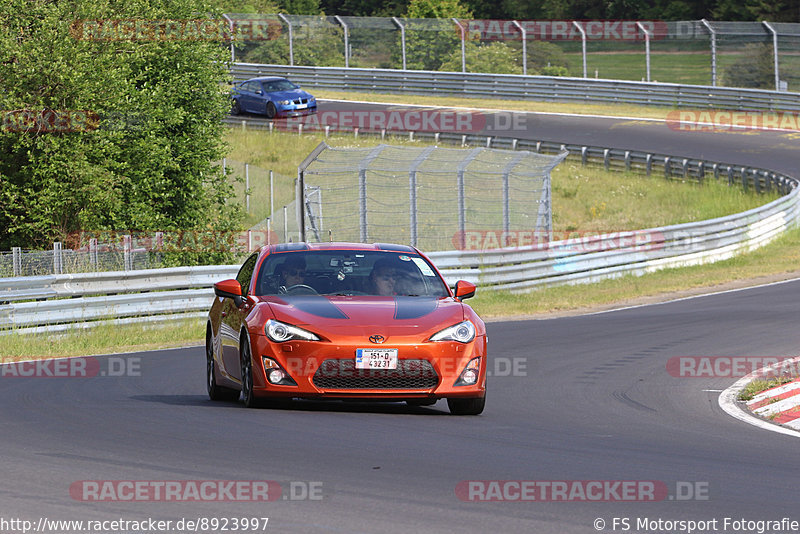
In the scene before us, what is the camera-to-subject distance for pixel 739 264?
1115 inches

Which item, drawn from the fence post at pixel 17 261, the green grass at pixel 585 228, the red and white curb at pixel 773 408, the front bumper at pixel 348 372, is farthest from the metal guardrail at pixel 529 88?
the front bumper at pixel 348 372

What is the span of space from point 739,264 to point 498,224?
550 centimetres

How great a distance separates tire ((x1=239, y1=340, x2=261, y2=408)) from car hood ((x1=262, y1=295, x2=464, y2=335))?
0.41 metres

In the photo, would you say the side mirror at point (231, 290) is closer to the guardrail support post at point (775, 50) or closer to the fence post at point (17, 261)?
the fence post at point (17, 261)

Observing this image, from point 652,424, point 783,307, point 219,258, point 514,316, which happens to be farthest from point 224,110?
point 652,424

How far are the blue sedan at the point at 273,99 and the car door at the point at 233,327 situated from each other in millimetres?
36107

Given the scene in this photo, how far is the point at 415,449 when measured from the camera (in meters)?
8.23

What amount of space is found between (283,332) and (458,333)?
1365 millimetres

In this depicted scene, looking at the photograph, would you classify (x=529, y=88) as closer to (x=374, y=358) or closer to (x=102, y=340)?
(x=102, y=340)

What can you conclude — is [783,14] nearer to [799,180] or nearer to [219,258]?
[799,180]

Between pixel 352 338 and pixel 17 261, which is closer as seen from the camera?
pixel 352 338

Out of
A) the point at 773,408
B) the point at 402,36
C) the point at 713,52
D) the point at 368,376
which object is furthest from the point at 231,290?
the point at 402,36

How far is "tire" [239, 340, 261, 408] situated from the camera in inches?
A: 396

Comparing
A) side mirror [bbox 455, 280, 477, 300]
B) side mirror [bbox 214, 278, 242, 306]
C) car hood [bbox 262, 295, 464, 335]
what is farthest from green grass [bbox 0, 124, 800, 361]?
side mirror [bbox 455, 280, 477, 300]
